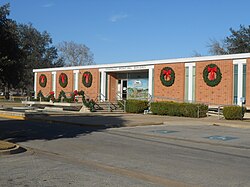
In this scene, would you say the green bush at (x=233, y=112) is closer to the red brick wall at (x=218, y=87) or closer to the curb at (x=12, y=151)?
the red brick wall at (x=218, y=87)

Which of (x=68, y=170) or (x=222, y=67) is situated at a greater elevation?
(x=222, y=67)

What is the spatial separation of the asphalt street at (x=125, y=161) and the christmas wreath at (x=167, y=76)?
1693 centimetres

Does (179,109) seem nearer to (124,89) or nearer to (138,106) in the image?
(138,106)

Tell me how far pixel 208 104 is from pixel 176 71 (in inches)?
170

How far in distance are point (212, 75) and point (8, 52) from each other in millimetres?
17694

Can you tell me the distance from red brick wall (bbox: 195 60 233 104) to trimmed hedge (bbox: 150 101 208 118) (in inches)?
86.8

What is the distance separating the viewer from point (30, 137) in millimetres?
14656

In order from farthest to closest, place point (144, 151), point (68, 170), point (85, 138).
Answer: point (85, 138) → point (144, 151) → point (68, 170)

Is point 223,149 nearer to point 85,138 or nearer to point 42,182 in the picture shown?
point 85,138

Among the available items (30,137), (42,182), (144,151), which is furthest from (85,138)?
(42,182)

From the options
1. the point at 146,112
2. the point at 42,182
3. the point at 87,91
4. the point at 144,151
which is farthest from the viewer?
the point at 87,91

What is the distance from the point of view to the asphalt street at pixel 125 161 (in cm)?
732

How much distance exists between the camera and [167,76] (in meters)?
32.4

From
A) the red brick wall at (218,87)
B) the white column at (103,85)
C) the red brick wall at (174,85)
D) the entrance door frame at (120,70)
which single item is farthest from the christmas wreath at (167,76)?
the white column at (103,85)
